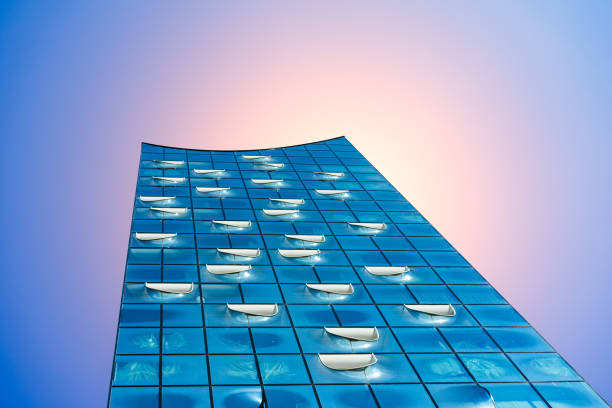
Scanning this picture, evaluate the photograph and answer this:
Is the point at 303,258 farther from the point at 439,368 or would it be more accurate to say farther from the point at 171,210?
the point at 439,368

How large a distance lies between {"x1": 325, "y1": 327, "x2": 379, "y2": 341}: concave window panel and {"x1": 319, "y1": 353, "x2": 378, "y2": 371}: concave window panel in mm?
1085

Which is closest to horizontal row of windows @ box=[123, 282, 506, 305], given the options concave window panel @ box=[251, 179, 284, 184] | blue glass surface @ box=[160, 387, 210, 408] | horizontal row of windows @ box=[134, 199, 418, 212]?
blue glass surface @ box=[160, 387, 210, 408]

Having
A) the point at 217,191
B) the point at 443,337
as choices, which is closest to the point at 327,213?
the point at 217,191

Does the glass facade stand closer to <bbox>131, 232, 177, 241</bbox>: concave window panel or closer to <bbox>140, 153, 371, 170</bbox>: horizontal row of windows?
<bbox>131, 232, 177, 241</bbox>: concave window panel

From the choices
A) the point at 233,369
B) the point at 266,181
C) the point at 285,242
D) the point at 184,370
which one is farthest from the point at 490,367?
the point at 266,181

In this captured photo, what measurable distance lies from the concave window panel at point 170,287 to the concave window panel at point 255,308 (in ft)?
6.22

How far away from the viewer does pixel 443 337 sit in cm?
2633

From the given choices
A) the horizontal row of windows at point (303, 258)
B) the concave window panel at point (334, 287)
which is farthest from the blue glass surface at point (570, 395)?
the horizontal row of windows at point (303, 258)

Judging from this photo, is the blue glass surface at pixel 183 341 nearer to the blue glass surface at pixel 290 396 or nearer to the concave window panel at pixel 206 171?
the blue glass surface at pixel 290 396

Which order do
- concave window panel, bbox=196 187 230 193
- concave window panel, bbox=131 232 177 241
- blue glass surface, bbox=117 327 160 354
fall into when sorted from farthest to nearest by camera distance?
1. concave window panel, bbox=196 187 230 193
2. concave window panel, bbox=131 232 177 241
3. blue glass surface, bbox=117 327 160 354

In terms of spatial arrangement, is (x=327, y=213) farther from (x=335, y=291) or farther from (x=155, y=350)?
(x=155, y=350)

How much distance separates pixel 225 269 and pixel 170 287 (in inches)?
95.6

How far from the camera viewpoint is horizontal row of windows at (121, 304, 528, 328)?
25.9 meters

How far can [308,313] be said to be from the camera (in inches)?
1057
